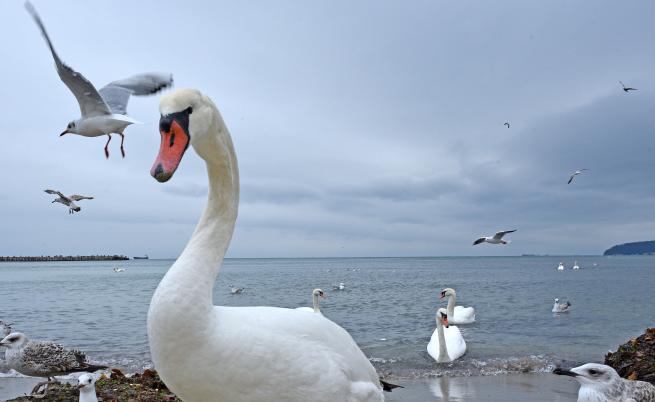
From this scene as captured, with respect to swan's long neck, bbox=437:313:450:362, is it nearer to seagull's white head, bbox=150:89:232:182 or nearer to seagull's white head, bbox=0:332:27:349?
seagull's white head, bbox=0:332:27:349

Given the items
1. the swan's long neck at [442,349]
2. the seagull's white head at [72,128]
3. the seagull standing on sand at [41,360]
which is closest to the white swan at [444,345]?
the swan's long neck at [442,349]

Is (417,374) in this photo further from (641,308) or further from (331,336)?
(641,308)

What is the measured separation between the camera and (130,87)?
9273 millimetres

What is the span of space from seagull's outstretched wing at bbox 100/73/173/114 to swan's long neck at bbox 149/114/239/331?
19.1 feet

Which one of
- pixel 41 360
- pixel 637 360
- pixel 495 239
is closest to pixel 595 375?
pixel 637 360

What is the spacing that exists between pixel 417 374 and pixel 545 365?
9.46ft

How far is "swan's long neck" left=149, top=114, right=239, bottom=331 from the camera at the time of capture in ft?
9.07

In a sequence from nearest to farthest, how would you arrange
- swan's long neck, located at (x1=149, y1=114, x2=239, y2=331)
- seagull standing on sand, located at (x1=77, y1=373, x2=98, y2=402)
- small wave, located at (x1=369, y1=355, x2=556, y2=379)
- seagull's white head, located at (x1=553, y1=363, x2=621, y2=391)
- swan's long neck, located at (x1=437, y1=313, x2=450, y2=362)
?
swan's long neck, located at (x1=149, y1=114, x2=239, y2=331)
seagull standing on sand, located at (x1=77, y1=373, x2=98, y2=402)
seagull's white head, located at (x1=553, y1=363, x2=621, y2=391)
small wave, located at (x1=369, y1=355, x2=556, y2=379)
swan's long neck, located at (x1=437, y1=313, x2=450, y2=362)

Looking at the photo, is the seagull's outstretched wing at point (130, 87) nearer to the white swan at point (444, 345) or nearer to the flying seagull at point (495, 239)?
the white swan at point (444, 345)

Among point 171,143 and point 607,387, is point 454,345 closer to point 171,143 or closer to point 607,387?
point 607,387

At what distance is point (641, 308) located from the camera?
25500mm

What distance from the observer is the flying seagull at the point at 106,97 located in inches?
331

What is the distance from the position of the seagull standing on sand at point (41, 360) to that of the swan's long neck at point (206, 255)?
268 inches

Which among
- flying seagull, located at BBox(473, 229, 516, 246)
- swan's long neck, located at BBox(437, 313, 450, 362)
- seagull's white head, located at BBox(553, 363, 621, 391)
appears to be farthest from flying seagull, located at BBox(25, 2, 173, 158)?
flying seagull, located at BBox(473, 229, 516, 246)
